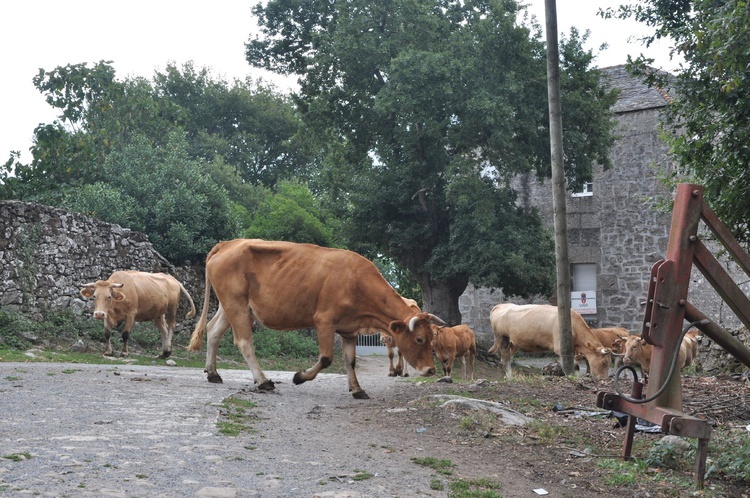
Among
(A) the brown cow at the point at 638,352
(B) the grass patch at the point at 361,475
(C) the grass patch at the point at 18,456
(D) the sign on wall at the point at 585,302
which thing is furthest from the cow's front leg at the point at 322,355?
(D) the sign on wall at the point at 585,302

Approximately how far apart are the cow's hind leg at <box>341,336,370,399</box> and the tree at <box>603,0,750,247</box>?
5088 mm

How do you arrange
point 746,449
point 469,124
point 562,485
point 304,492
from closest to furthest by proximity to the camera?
point 304,492 → point 562,485 → point 746,449 → point 469,124

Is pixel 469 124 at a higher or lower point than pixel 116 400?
higher

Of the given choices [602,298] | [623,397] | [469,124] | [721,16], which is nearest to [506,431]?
[623,397]

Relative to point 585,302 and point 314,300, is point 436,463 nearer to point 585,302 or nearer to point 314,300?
point 314,300

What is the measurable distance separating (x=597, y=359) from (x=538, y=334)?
Result: 1.94 m

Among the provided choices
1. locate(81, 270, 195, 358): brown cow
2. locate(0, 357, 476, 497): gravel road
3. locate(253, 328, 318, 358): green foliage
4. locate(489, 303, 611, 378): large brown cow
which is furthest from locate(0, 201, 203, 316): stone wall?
locate(489, 303, 611, 378): large brown cow

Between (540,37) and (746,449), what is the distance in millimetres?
21670

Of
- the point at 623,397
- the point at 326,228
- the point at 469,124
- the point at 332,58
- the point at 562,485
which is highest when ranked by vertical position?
the point at 332,58

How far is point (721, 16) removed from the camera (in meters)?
9.51

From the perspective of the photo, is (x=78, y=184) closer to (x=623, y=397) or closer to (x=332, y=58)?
(x=332, y=58)

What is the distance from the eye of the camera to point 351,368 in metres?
11.5

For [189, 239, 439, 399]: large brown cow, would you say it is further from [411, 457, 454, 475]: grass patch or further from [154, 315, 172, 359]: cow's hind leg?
[154, 315, 172, 359]: cow's hind leg

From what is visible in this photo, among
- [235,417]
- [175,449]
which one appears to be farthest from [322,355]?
[175,449]
